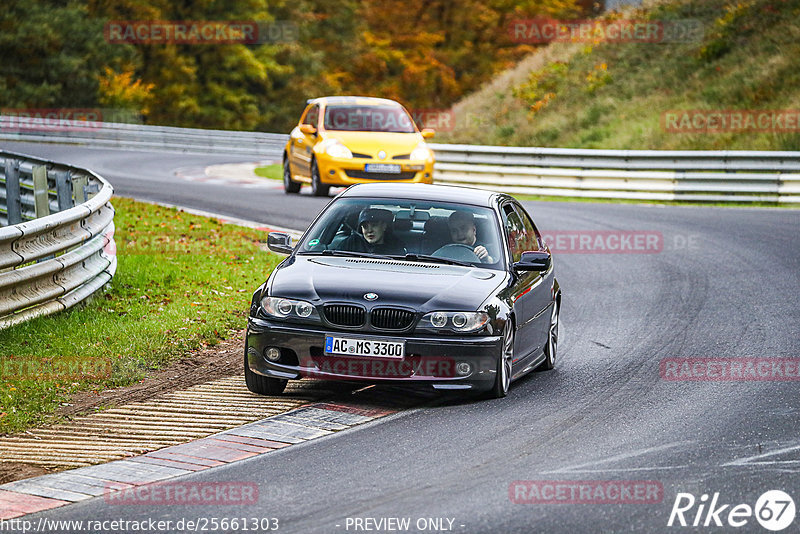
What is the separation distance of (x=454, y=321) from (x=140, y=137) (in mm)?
34344

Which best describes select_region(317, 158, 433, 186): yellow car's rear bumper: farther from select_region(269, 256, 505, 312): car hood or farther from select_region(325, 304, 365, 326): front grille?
select_region(325, 304, 365, 326): front grille

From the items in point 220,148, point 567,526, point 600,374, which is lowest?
point 220,148

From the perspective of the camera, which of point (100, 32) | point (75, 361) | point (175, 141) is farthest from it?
point (100, 32)

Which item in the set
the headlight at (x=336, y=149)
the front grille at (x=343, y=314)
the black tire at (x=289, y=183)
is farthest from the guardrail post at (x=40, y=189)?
the black tire at (x=289, y=183)

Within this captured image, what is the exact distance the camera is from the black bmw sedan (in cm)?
808

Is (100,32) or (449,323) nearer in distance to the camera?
(449,323)

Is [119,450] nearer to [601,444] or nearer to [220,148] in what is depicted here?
[601,444]

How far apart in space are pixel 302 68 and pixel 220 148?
23596mm

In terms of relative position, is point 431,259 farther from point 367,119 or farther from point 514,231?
point 367,119

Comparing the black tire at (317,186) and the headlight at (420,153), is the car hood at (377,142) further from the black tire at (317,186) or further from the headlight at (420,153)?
the black tire at (317,186)

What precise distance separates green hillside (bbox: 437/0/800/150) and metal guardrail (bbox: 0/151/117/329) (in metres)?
18.4

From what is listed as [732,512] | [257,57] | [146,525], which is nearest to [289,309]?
[146,525]

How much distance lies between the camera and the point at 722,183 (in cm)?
2431

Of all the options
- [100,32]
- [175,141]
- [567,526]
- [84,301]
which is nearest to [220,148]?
[175,141]
